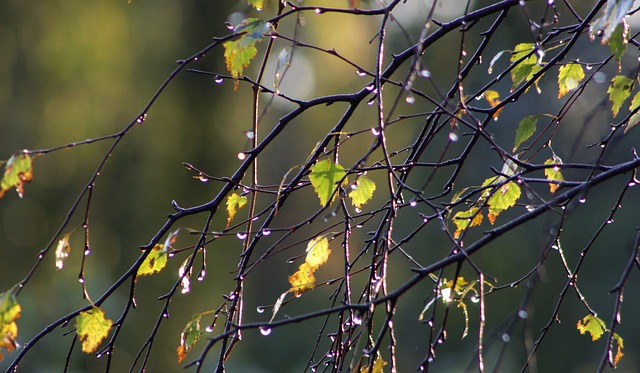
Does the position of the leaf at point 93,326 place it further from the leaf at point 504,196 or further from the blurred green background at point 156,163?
the blurred green background at point 156,163

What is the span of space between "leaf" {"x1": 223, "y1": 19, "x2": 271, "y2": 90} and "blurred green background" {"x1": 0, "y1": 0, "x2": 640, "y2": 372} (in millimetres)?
2203

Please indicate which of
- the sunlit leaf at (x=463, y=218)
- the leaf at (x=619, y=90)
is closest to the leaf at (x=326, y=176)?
the sunlit leaf at (x=463, y=218)

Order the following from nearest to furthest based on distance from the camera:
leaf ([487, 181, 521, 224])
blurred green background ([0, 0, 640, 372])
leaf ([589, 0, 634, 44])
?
leaf ([589, 0, 634, 44]), leaf ([487, 181, 521, 224]), blurred green background ([0, 0, 640, 372])

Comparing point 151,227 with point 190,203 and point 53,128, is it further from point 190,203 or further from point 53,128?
point 53,128

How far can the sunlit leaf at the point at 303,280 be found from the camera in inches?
42.3

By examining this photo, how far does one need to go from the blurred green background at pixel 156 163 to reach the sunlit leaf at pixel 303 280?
7.50 ft

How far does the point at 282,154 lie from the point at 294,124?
0.53m

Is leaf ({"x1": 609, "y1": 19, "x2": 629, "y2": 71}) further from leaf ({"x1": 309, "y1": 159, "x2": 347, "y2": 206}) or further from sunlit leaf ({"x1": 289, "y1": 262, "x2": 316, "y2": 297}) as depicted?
sunlit leaf ({"x1": 289, "y1": 262, "x2": 316, "y2": 297})

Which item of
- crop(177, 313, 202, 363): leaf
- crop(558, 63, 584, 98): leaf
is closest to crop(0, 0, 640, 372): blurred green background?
crop(558, 63, 584, 98): leaf

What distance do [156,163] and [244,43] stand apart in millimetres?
3977

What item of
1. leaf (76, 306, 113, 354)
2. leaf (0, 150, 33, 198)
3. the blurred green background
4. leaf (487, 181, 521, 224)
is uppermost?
the blurred green background

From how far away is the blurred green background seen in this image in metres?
4.11

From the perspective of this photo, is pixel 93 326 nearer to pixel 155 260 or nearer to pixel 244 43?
pixel 155 260

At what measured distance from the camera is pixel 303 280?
108cm
